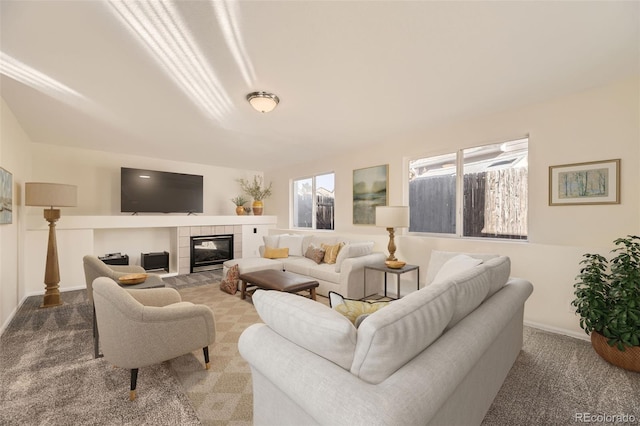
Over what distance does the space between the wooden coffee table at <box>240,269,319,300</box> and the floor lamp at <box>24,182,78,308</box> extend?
2.39 m

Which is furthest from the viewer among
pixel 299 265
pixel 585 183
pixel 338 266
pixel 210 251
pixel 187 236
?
pixel 210 251

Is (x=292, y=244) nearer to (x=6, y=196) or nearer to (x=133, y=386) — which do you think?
(x=133, y=386)

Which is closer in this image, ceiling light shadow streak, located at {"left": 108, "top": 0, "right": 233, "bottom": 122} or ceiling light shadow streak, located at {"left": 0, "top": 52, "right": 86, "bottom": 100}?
ceiling light shadow streak, located at {"left": 108, "top": 0, "right": 233, "bottom": 122}

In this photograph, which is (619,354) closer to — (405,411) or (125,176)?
(405,411)

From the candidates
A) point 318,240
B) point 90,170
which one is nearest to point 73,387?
point 318,240

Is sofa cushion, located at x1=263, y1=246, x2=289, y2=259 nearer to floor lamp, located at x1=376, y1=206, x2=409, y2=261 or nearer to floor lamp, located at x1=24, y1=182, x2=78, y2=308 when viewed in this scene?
floor lamp, located at x1=376, y1=206, x2=409, y2=261

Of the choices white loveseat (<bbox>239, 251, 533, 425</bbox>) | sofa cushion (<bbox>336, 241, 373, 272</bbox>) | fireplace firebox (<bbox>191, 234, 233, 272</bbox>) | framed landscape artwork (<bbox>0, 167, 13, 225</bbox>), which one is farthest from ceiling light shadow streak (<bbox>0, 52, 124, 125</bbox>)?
sofa cushion (<bbox>336, 241, 373, 272</bbox>)

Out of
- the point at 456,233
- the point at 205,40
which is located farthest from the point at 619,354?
the point at 205,40

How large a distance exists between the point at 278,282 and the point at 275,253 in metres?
1.52

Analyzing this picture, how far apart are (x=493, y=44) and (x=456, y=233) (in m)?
2.40

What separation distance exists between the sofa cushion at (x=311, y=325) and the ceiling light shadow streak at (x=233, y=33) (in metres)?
1.69

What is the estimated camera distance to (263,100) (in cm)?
274

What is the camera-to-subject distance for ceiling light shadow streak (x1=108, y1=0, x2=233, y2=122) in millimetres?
1665

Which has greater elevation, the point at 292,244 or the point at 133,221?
the point at 133,221
